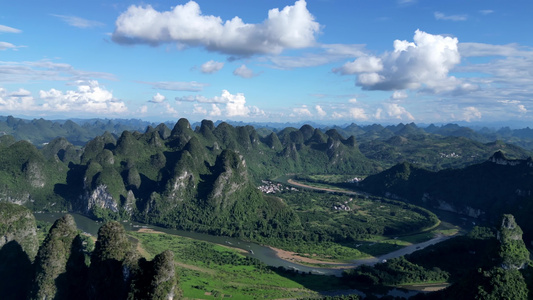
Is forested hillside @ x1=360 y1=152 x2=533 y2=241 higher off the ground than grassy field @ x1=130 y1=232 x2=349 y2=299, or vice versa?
forested hillside @ x1=360 y1=152 x2=533 y2=241

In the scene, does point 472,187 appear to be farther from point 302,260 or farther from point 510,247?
point 510,247

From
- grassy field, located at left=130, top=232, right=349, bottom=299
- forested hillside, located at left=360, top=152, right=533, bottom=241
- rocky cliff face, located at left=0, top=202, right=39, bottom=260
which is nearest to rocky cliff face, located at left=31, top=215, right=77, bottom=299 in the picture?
rocky cliff face, located at left=0, top=202, right=39, bottom=260

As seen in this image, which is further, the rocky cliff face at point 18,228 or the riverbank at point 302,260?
the riverbank at point 302,260

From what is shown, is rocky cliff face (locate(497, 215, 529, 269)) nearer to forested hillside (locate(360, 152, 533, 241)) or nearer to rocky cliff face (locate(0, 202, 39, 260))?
forested hillside (locate(360, 152, 533, 241))

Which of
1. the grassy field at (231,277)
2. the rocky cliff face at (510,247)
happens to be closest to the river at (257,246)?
the grassy field at (231,277)

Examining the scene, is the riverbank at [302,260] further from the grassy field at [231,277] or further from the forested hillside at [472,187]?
the forested hillside at [472,187]

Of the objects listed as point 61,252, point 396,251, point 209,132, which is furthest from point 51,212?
point 396,251
